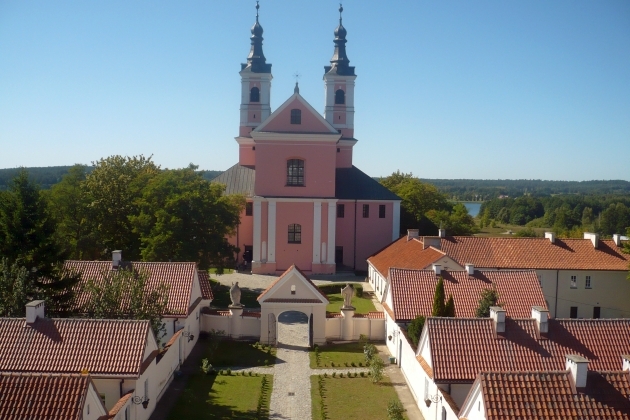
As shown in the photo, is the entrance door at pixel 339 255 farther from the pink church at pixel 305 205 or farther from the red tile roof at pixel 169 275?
the red tile roof at pixel 169 275

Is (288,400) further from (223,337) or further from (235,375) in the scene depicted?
(223,337)

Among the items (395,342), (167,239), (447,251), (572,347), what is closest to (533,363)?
(572,347)

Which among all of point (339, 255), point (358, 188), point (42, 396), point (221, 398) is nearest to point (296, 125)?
point (358, 188)

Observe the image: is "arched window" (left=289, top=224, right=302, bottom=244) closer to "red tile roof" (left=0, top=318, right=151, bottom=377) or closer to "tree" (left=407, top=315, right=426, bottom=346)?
"tree" (left=407, top=315, right=426, bottom=346)

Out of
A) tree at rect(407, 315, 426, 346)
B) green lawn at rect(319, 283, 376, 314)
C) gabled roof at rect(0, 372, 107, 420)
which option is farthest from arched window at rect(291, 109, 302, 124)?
gabled roof at rect(0, 372, 107, 420)

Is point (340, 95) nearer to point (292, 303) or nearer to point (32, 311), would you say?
point (292, 303)
